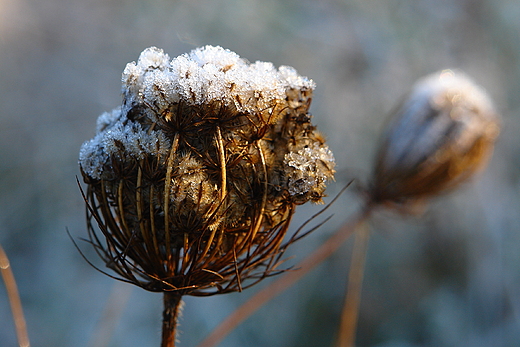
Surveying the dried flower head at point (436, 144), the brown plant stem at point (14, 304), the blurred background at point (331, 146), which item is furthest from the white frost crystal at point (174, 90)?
the blurred background at point (331, 146)

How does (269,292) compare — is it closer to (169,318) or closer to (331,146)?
(169,318)

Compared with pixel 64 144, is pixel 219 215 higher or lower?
lower

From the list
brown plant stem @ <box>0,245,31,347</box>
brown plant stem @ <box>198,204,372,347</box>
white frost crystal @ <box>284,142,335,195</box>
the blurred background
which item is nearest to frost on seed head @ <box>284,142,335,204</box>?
white frost crystal @ <box>284,142,335,195</box>

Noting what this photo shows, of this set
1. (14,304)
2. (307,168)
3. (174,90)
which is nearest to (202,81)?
(174,90)

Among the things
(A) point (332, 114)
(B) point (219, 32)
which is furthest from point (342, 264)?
(B) point (219, 32)

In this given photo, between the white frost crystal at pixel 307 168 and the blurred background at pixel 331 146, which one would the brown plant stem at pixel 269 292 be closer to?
the white frost crystal at pixel 307 168

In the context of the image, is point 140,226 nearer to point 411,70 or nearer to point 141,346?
point 141,346

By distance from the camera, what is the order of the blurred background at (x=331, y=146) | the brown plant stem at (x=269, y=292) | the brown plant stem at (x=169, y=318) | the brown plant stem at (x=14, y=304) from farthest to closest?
the blurred background at (x=331, y=146) → the brown plant stem at (x=269, y=292) → the brown plant stem at (x=14, y=304) → the brown plant stem at (x=169, y=318)

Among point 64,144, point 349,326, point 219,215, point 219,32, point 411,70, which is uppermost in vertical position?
point 219,32
